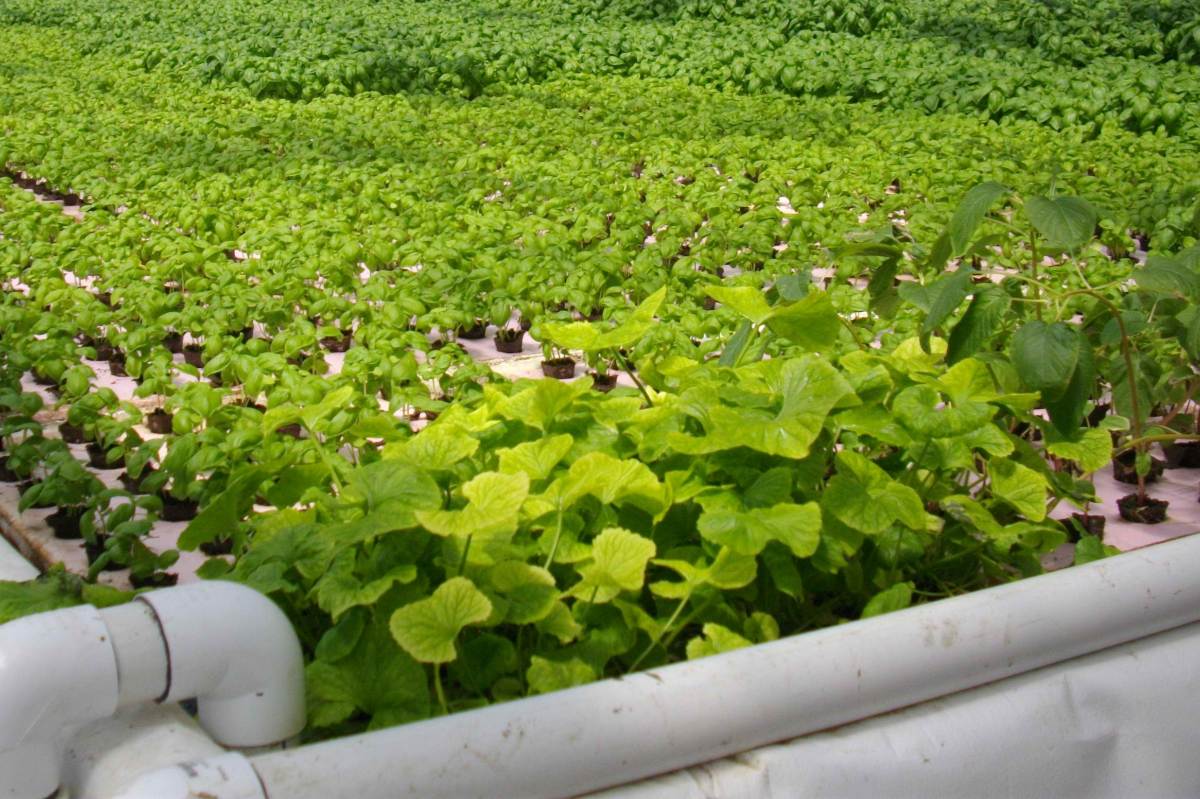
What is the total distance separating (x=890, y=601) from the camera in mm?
2139

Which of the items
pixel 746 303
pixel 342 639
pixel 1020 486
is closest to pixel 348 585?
pixel 342 639

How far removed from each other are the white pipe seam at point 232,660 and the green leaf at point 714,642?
55 cm

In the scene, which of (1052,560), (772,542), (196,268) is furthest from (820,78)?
(772,542)

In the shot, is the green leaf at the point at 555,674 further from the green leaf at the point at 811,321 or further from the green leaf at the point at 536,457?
the green leaf at the point at 811,321

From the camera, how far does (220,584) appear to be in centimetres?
171

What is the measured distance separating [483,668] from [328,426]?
961 millimetres

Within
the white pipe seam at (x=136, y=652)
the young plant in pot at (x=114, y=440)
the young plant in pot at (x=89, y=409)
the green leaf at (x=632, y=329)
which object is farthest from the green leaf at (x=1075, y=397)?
the young plant in pot at (x=89, y=409)

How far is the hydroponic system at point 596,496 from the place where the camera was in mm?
1662

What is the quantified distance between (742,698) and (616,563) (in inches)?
12.9

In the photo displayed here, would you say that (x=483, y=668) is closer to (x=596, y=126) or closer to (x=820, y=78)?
(x=596, y=126)

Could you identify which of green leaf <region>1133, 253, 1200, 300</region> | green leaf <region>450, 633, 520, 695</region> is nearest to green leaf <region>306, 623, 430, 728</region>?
green leaf <region>450, 633, 520, 695</region>

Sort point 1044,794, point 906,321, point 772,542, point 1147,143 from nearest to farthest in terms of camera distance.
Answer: point 1044,794 < point 772,542 < point 906,321 < point 1147,143

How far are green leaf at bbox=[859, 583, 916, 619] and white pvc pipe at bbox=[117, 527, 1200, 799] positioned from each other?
19 cm

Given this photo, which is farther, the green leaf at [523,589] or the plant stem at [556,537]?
the plant stem at [556,537]
